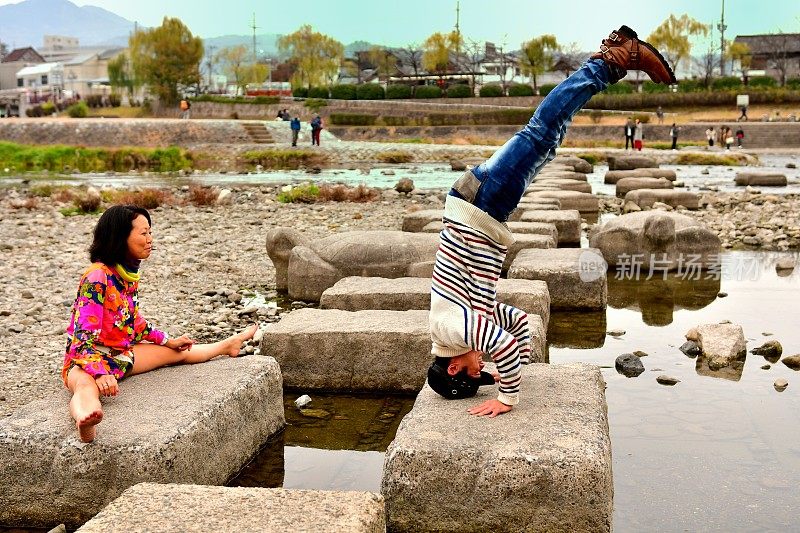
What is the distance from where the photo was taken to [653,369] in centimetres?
580

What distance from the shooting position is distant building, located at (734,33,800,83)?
238 feet

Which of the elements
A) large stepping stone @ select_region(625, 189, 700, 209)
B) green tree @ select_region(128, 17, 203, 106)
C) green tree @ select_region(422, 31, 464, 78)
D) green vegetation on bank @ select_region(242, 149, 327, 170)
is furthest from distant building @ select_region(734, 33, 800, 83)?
large stepping stone @ select_region(625, 189, 700, 209)

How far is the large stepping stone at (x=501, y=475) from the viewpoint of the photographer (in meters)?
3.29

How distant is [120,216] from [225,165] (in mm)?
27731

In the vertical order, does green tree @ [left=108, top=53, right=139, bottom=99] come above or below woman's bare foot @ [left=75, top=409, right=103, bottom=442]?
above

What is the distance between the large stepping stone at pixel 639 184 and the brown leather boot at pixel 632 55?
13939 millimetres

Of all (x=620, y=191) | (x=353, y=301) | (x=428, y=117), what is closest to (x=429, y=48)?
(x=428, y=117)

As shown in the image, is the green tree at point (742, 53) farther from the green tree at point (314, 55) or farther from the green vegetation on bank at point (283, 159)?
the green vegetation on bank at point (283, 159)

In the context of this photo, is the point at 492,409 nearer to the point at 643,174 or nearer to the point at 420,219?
the point at 420,219

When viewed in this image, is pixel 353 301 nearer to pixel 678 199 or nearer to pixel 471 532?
pixel 471 532

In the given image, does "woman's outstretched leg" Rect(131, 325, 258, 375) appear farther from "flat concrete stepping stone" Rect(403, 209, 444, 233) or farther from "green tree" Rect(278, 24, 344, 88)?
"green tree" Rect(278, 24, 344, 88)

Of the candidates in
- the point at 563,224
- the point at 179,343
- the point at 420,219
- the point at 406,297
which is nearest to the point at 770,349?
the point at 406,297

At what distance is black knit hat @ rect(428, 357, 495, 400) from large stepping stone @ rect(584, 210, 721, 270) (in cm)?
542

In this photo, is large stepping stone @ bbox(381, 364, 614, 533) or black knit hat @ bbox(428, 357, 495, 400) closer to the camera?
large stepping stone @ bbox(381, 364, 614, 533)
